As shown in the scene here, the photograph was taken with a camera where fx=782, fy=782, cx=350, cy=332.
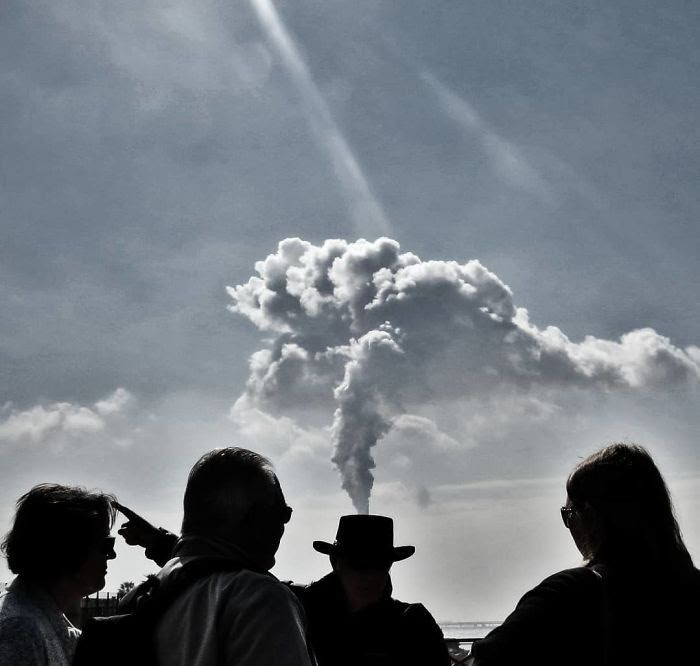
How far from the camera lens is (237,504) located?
238 cm

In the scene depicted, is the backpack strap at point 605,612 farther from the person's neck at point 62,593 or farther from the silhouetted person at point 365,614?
the silhouetted person at point 365,614

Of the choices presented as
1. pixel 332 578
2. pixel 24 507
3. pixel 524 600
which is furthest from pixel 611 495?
pixel 332 578

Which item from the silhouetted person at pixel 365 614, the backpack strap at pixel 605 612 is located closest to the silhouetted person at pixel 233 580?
the backpack strap at pixel 605 612

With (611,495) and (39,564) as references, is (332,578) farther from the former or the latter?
(611,495)

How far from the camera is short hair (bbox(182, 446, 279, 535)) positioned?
2.36 metres

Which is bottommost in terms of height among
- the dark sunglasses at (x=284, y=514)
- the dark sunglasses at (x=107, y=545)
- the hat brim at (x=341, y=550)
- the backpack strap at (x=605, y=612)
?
the backpack strap at (x=605, y=612)

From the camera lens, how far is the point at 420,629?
4785 millimetres

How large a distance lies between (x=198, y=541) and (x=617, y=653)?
1.31 m

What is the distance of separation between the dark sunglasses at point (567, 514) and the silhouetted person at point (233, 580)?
100 centimetres

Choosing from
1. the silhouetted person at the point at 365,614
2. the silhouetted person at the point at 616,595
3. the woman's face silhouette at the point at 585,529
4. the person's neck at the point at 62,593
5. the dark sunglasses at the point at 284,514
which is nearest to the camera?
the silhouetted person at the point at 616,595

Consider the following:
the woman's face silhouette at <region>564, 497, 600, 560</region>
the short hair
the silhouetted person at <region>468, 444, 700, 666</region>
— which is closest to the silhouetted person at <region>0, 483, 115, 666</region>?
the short hair

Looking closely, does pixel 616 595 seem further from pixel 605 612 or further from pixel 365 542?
pixel 365 542

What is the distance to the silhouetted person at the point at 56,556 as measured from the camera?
3148mm

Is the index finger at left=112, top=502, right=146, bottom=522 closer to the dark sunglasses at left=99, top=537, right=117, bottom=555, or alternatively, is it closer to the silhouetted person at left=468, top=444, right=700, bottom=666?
the dark sunglasses at left=99, top=537, right=117, bottom=555
